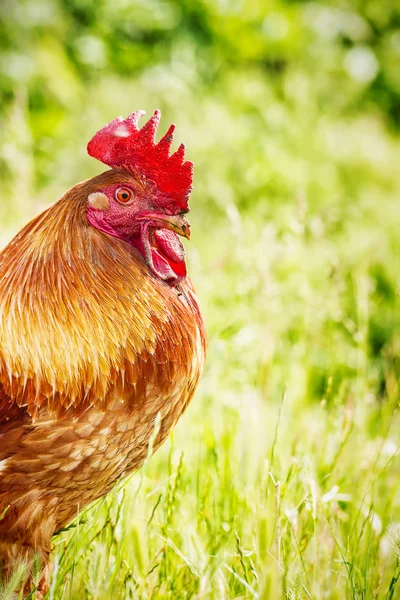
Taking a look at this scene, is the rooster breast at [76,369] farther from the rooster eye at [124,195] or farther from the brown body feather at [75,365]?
the rooster eye at [124,195]

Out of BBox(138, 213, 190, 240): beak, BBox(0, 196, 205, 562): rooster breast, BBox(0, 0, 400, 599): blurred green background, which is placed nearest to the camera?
BBox(0, 196, 205, 562): rooster breast

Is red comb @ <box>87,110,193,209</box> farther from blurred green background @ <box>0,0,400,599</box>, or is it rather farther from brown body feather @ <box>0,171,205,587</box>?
blurred green background @ <box>0,0,400,599</box>

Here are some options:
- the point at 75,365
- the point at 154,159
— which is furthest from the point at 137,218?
the point at 75,365

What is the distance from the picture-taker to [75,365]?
1979mm

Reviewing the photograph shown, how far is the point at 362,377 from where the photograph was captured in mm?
3266

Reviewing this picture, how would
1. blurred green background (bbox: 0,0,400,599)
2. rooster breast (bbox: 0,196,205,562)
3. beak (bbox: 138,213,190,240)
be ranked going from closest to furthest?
rooster breast (bbox: 0,196,205,562), beak (bbox: 138,213,190,240), blurred green background (bbox: 0,0,400,599)

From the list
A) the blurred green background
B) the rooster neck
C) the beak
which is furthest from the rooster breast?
the blurred green background

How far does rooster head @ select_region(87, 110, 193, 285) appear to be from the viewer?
2055 millimetres

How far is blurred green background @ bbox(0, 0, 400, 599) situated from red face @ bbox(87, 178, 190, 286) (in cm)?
64

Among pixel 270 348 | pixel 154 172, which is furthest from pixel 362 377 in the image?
pixel 154 172

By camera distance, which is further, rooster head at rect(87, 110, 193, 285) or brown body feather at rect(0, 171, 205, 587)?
rooster head at rect(87, 110, 193, 285)

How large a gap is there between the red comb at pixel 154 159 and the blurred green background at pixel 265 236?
30.1 inches

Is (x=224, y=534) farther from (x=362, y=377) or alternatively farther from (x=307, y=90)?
(x=307, y=90)

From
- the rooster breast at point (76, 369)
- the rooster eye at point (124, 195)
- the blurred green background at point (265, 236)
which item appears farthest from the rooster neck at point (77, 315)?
the blurred green background at point (265, 236)
